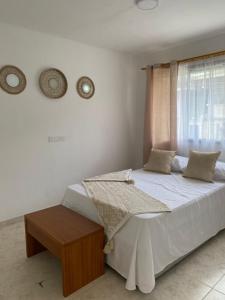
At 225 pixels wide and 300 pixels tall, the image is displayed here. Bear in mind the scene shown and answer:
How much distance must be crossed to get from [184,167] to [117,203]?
4.65 ft

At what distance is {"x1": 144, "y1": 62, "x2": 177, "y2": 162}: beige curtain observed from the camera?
11.8 ft

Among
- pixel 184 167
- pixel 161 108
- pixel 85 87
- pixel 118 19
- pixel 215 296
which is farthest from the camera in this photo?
pixel 161 108

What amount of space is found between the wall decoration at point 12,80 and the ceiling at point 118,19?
1.74ft

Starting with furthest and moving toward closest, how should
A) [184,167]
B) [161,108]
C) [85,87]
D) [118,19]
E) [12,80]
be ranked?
[161,108]
[85,87]
[184,167]
[12,80]
[118,19]

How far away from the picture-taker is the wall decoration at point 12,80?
278 centimetres

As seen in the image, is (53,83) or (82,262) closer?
(82,262)

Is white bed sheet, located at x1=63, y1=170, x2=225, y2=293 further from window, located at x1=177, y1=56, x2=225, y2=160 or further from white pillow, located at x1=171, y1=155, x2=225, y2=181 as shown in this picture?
window, located at x1=177, y1=56, x2=225, y2=160

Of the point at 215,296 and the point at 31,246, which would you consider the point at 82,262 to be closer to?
the point at 31,246

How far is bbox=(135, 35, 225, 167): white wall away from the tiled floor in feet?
7.55

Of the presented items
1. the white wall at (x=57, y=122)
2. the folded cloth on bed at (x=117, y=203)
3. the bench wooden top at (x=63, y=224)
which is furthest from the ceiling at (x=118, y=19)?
the bench wooden top at (x=63, y=224)

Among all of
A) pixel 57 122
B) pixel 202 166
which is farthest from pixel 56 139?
pixel 202 166

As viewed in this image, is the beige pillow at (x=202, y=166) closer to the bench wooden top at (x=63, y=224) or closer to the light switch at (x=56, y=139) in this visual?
the bench wooden top at (x=63, y=224)

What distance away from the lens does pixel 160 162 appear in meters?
3.30

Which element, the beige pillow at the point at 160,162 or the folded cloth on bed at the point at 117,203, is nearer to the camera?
the folded cloth on bed at the point at 117,203
